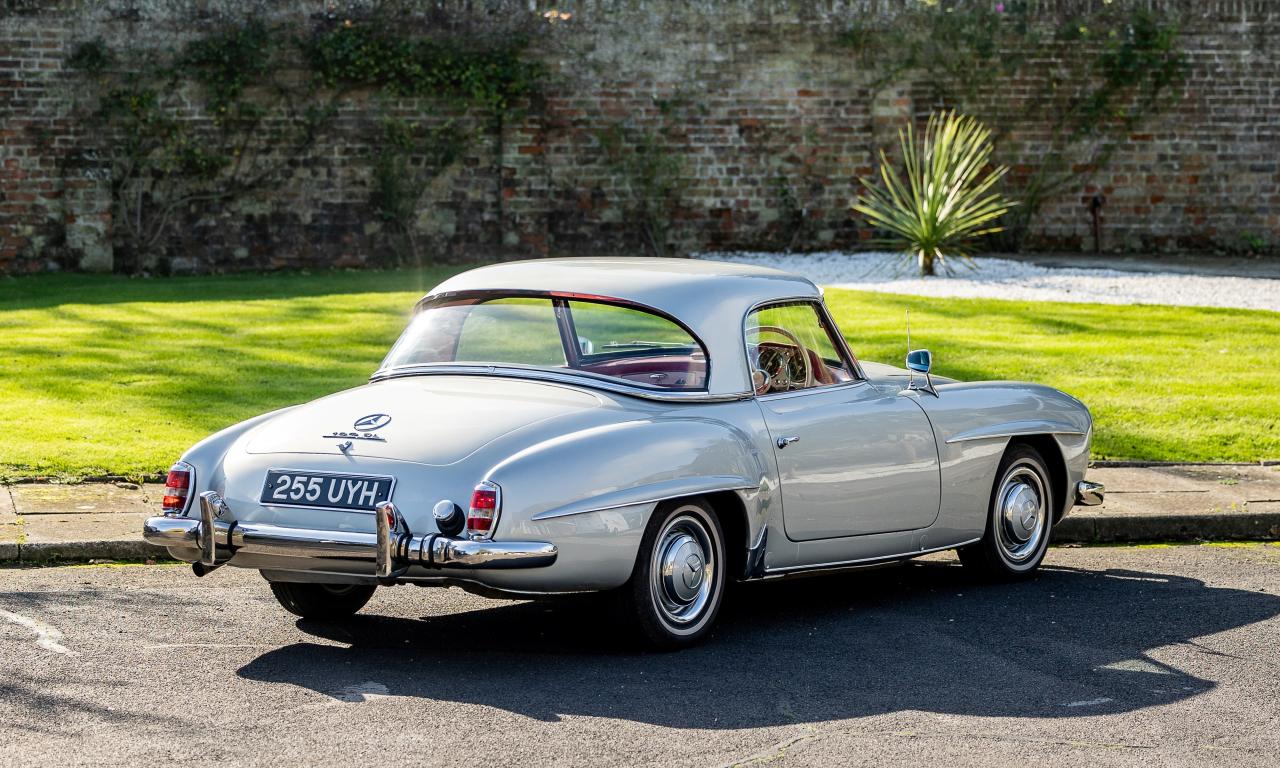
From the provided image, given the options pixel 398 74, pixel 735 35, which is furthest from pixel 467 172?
pixel 735 35

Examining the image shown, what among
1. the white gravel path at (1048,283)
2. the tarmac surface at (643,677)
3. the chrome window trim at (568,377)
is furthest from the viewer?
the white gravel path at (1048,283)

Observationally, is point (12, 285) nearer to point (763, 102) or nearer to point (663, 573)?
point (763, 102)

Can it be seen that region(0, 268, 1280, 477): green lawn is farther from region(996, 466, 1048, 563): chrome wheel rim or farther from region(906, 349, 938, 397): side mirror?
region(906, 349, 938, 397): side mirror

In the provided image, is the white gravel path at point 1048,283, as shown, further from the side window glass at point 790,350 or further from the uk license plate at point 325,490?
the uk license plate at point 325,490

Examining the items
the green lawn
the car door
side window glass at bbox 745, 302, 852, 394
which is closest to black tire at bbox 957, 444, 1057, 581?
the car door

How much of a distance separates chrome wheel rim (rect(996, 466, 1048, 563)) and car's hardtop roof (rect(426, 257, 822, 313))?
1336 millimetres

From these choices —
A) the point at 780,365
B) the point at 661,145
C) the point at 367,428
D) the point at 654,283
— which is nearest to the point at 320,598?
the point at 367,428

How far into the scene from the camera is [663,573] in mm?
5859

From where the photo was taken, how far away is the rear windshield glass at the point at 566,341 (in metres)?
6.39

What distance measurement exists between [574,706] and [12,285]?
17.3m

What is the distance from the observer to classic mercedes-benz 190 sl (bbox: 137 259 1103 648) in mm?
5461

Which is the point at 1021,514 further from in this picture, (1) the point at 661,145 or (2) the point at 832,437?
(1) the point at 661,145

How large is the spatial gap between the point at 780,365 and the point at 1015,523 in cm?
153

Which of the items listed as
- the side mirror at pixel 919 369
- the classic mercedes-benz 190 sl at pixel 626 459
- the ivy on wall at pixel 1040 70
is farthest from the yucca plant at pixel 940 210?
the classic mercedes-benz 190 sl at pixel 626 459
